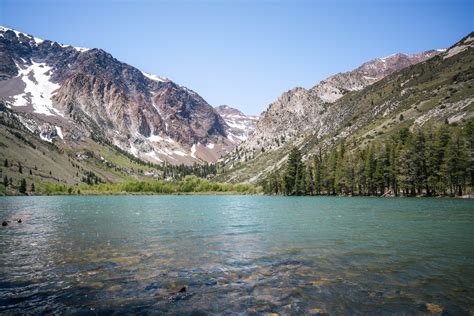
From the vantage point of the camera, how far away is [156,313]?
1373 cm

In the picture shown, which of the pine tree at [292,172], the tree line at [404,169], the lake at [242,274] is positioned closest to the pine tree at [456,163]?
the tree line at [404,169]

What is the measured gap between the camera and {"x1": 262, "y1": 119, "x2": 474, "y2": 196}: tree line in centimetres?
9717

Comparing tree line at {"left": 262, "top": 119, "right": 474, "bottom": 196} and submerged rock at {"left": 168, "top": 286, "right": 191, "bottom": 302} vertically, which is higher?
tree line at {"left": 262, "top": 119, "right": 474, "bottom": 196}

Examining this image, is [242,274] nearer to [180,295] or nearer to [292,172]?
[180,295]

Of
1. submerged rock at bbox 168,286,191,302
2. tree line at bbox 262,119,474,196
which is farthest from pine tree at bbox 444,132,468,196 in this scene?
submerged rock at bbox 168,286,191,302

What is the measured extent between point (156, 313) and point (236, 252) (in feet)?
45.6

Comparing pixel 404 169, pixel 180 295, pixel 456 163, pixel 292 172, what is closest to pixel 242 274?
pixel 180 295

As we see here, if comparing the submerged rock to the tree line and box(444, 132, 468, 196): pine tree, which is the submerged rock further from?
box(444, 132, 468, 196): pine tree

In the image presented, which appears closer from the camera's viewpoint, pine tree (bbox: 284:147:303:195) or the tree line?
the tree line

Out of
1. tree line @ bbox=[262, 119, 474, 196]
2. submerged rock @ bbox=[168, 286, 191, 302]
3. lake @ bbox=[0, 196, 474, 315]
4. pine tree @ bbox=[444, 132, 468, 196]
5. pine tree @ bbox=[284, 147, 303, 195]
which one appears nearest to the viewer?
lake @ bbox=[0, 196, 474, 315]

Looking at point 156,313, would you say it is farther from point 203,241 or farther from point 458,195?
point 458,195

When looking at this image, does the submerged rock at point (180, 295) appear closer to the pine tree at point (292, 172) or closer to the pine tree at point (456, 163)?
the pine tree at point (456, 163)

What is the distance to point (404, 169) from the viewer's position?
114 metres

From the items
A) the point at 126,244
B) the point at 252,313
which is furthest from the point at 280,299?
the point at 126,244
